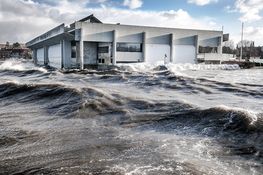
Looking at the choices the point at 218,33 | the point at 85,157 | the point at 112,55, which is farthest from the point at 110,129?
the point at 218,33

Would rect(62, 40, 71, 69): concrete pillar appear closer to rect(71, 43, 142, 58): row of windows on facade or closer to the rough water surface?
rect(71, 43, 142, 58): row of windows on facade

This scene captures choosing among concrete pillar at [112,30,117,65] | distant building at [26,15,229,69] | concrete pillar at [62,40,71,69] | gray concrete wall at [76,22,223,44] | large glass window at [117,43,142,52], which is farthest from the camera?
large glass window at [117,43,142,52]

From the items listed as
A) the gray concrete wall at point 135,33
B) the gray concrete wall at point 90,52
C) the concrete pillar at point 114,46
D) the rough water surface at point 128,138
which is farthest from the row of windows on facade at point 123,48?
the rough water surface at point 128,138

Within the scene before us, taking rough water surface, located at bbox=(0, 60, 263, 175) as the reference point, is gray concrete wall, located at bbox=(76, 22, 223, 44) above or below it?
above

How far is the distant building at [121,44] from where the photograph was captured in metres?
41.8

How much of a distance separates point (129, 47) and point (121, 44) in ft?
3.92

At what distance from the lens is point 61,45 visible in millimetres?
44281

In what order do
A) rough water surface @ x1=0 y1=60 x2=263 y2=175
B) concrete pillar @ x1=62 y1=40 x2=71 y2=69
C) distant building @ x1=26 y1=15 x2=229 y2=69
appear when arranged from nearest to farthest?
rough water surface @ x1=0 y1=60 x2=263 y2=175 < distant building @ x1=26 y1=15 x2=229 y2=69 < concrete pillar @ x1=62 y1=40 x2=71 y2=69

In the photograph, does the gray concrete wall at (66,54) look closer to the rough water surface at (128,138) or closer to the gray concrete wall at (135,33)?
the gray concrete wall at (135,33)

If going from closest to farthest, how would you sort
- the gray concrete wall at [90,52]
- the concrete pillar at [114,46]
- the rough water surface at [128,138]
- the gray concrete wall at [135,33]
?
1. the rough water surface at [128,138]
2. the gray concrete wall at [135,33]
3. the concrete pillar at [114,46]
4. the gray concrete wall at [90,52]

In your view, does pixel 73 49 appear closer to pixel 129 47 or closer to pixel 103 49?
pixel 103 49

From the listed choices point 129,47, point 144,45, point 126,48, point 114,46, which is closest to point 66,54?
point 114,46

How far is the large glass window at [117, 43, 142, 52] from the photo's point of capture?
145ft

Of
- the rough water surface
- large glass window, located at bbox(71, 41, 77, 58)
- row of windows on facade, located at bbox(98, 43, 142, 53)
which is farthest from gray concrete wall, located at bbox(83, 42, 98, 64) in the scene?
the rough water surface
